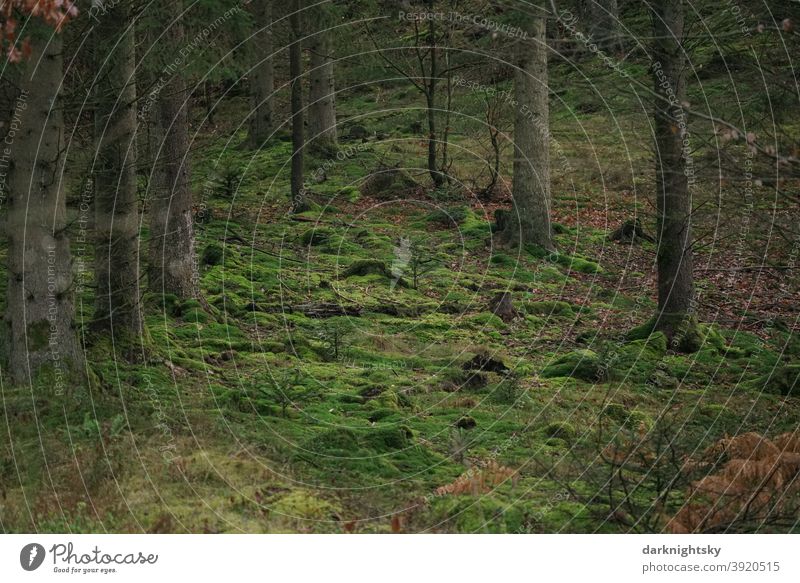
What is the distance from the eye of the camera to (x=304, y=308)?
1534cm

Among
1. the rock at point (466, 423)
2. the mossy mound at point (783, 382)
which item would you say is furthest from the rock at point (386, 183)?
the rock at point (466, 423)

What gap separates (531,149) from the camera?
1936cm

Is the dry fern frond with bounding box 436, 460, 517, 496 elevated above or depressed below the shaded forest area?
below

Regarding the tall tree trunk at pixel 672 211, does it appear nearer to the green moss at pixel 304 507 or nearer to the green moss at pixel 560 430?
the green moss at pixel 560 430

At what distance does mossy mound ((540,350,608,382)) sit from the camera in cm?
1291

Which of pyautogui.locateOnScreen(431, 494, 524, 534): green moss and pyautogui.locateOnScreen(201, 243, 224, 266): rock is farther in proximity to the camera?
pyautogui.locateOnScreen(201, 243, 224, 266): rock

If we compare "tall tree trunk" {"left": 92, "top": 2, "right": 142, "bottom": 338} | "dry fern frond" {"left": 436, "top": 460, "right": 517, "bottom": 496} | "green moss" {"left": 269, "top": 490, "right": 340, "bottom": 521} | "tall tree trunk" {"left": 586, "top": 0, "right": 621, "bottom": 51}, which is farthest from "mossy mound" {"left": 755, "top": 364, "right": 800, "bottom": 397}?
"tall tree trunk" {"left": 92, "top": 2, "right": 142, "bottom": 338}

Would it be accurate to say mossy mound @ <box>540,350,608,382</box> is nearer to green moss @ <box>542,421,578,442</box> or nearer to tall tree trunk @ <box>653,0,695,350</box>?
tall tree trunk @ <box>653,0,695,350</box>

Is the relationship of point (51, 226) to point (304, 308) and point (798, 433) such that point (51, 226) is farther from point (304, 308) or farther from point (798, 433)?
point (798, 433)

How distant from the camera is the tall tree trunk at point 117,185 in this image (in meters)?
10.8

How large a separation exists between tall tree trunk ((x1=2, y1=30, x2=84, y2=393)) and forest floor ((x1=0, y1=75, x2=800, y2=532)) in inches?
23.3

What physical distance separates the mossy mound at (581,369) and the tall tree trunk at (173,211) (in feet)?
19.4

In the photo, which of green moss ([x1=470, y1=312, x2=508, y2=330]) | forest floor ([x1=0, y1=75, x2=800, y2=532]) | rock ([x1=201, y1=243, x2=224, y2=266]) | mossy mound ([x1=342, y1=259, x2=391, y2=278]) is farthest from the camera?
mossy mound ([x1=342, y1=259, x2=391, y2=278])
